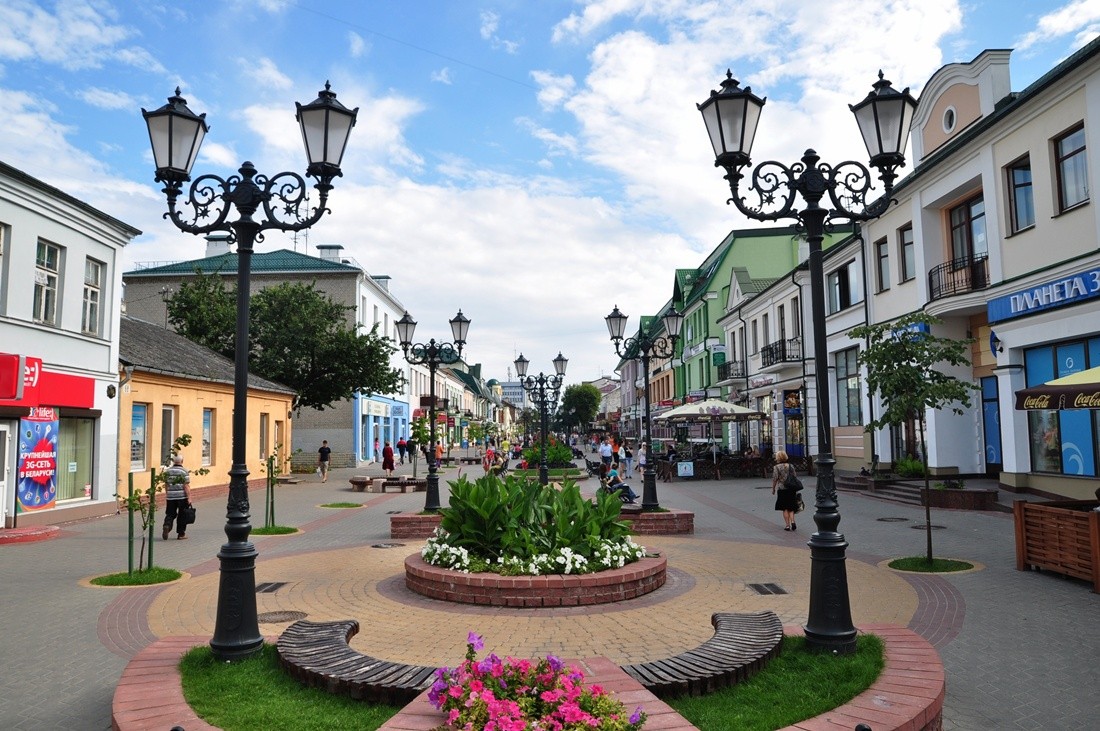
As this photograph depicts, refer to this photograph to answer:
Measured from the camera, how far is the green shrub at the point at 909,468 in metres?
19.5

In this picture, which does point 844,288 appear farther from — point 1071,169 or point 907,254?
point 1071,169

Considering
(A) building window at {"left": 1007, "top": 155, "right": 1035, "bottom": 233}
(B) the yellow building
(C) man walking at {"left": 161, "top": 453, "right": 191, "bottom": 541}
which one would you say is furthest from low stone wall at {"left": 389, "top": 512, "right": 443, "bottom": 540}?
(A) building window at {"left": 1007, "top": 155, "right": 1035, "bottom": 233}

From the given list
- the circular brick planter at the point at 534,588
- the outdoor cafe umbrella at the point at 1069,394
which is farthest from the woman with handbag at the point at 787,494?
the circular brick planter at the point at 534,588

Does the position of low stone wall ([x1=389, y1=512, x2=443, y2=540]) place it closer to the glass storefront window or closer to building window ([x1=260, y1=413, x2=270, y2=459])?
the glass storefront window

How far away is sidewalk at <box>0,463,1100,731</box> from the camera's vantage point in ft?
17.2

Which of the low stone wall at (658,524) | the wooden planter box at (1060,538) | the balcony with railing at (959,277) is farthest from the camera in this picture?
the balcony with railing at (959,277)

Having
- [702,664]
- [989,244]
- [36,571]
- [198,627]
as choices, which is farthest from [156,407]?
[989,244]

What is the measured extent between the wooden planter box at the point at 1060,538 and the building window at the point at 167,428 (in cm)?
2089

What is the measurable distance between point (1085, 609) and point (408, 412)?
53047 millimetres

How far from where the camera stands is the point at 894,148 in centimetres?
612

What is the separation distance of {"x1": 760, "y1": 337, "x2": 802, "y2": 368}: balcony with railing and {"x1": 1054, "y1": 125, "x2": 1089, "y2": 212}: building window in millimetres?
15851

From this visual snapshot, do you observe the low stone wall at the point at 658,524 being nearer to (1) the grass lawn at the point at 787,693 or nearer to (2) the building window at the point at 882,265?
(1) the grass lawn at the point at 787,693

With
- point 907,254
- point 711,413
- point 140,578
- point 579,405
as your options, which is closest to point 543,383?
point 711,413

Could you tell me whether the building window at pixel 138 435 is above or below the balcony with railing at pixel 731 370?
below
